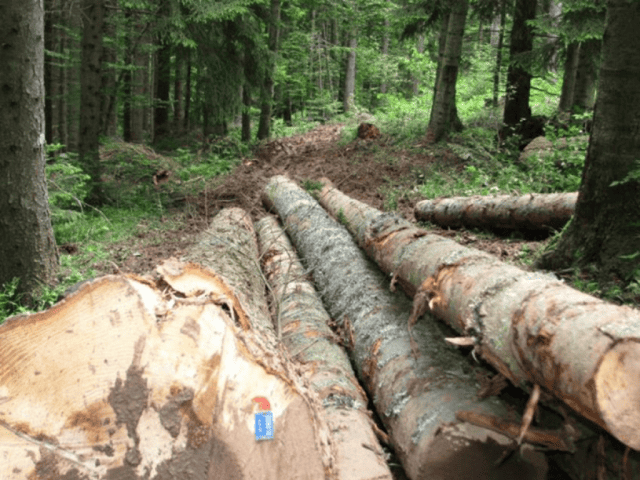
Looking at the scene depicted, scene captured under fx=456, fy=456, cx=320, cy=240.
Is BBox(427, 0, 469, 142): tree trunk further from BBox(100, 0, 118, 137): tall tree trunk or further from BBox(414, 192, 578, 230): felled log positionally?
BBox(100, 0, 118, 137): tall tree trunk

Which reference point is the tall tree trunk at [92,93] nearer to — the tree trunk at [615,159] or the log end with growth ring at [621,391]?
the tree trunk at [615,159]

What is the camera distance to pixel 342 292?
14.1 ft

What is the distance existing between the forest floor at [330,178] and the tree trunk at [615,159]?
105 centimetres

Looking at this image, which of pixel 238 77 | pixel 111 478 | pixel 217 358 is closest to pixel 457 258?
pixel 217 358

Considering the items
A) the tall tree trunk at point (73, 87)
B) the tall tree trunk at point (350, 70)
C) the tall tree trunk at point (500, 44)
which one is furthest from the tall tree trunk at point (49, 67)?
the tall tree trunk at point (350, 70)

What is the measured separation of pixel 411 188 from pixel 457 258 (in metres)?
5.90

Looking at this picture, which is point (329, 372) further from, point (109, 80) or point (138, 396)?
point (109, 80)

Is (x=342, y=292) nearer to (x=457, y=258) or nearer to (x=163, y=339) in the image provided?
(x=457, y=258)

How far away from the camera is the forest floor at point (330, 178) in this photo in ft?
18.6

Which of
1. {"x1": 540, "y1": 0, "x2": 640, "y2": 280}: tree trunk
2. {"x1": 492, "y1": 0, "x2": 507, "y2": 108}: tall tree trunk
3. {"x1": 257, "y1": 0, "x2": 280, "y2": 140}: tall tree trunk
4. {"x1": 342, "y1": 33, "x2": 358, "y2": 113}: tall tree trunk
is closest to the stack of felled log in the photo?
{"x1": 540, "y1": 0, "x2": 640, "y2": 280}: tree trunk

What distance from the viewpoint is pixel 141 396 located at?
1803 millimetres

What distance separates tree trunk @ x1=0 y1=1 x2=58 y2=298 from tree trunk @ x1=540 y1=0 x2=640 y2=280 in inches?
196

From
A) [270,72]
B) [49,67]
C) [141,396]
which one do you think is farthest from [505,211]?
[49,67]

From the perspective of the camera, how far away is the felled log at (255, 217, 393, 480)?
2357mm
